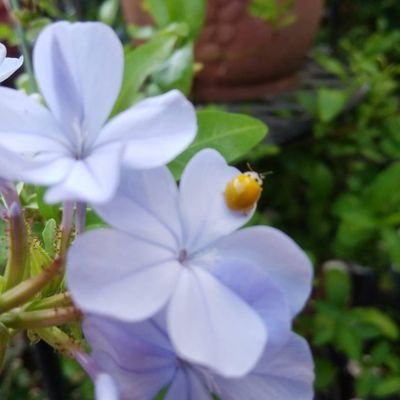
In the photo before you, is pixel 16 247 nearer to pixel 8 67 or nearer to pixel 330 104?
pixel 8 67

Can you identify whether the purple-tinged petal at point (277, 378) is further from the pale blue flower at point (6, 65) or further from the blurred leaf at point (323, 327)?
the blurred leaf at point (323, 327)

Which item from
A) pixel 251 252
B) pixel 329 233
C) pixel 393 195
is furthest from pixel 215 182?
pixel 329 233

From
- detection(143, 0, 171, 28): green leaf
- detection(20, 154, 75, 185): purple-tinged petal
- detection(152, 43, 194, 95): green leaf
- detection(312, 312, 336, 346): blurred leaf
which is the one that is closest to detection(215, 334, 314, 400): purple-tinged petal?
detection(20, 154, 75, 185): purple-tinged petal

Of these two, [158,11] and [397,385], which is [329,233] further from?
[158,11]

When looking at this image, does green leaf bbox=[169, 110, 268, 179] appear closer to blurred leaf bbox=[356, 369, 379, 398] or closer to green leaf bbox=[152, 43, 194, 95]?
green leaf bbox=[152, 43, 194, 95]

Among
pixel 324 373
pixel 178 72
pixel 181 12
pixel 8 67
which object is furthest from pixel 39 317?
pixel 324 373

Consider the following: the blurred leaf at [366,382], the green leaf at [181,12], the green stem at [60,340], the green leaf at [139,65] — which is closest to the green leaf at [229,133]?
the green leaf at [139,65]
